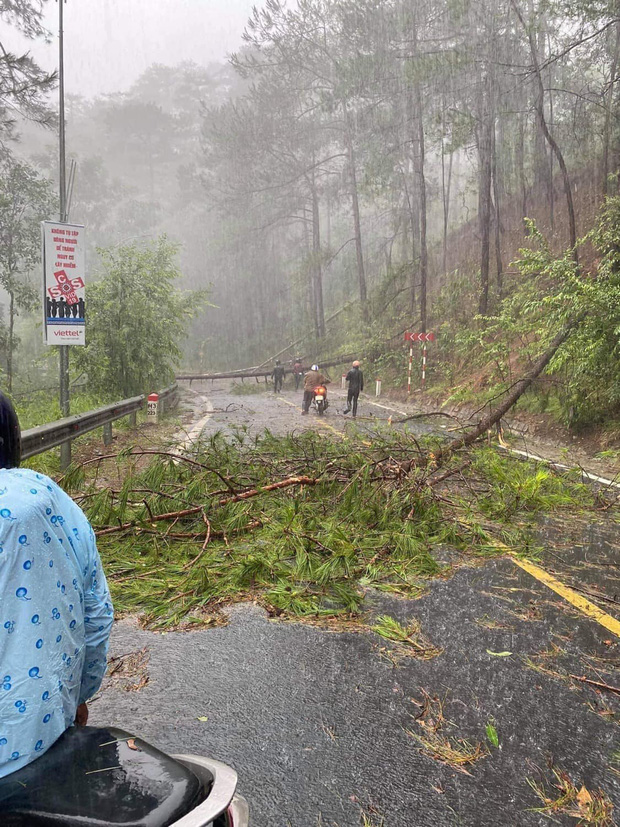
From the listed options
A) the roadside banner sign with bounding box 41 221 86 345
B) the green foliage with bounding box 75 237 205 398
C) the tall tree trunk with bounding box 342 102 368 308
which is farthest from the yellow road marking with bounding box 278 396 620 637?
the tall tree trunk with bounding box 342 102 368 308

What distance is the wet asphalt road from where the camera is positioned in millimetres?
2342

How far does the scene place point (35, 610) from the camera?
1.45 m

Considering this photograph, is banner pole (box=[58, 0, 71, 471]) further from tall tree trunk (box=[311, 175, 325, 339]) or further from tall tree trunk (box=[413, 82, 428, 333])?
tall tree trunk (box=[311, 175, 325, 339])

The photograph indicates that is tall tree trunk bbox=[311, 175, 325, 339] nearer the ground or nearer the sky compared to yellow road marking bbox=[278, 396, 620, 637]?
nearer the sky

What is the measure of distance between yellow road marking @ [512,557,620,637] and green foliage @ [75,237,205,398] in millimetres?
12539

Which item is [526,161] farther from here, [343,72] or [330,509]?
[330,509]

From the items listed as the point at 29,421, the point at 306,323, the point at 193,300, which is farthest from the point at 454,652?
the point at 306,323

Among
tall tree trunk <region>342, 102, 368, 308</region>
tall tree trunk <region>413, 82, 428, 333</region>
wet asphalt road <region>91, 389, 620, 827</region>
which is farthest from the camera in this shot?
tall tree trunk <region>342, 102, 368, 308</region>

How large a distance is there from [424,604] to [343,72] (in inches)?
1072

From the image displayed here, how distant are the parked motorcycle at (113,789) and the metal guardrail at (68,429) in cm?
542

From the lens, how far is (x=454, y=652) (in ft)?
11.7

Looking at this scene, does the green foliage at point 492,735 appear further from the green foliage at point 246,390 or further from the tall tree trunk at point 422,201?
the green foliage at point 246,390

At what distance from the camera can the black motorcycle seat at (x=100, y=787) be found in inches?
45.8

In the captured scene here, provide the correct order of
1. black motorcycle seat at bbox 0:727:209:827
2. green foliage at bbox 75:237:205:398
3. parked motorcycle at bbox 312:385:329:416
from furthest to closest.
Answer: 1. parked motorcycle at bbox 312:385:329:416
2. green foliage at bbox 75:237:205:398
3. black motorcycle seat at bbox 0:727:209:827
